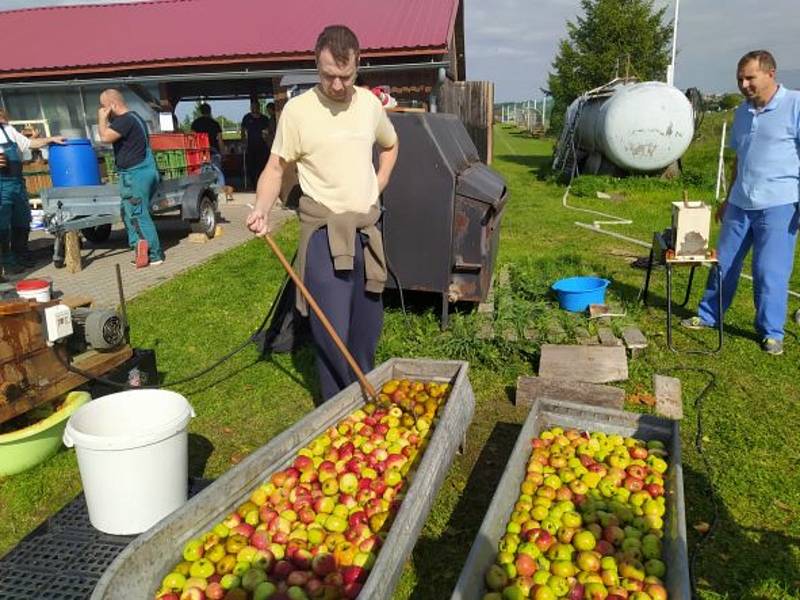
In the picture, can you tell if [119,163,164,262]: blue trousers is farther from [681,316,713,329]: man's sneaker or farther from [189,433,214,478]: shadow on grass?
[681,316,713,329]: man's sneaker

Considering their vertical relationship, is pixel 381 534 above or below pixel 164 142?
below

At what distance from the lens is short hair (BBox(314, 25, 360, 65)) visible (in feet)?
10.2

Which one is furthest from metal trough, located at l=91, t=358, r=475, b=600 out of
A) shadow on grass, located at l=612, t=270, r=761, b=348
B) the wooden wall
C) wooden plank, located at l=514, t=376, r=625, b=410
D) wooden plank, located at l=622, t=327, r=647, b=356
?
the wooden wall

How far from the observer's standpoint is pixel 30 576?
8.93 ft

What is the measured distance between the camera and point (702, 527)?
3.23 m

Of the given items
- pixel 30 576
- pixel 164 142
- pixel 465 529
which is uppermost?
pixel 164 142

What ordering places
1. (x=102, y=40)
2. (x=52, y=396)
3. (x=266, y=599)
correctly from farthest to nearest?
1. (x=102, y=40)
2. (x=52, y=396)
3. (x=266, y=599)

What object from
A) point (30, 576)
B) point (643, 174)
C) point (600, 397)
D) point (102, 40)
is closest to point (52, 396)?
point (30, 576)

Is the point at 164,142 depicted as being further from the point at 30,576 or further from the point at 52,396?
the point at 30,576

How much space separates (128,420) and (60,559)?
717 millimetres

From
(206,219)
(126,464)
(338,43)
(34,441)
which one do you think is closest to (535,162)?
(206,219)

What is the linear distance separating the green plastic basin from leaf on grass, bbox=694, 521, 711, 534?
3.61 metres

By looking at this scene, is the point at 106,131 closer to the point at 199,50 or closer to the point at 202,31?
the point at 199,50

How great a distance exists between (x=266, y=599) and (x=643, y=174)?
14.7 metres
